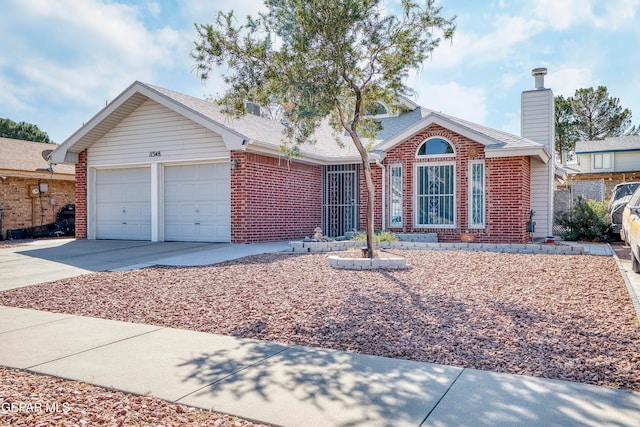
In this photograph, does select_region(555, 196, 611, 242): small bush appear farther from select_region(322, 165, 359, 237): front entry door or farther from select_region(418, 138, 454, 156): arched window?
select_region(322, 165, 359, 237): front entry door

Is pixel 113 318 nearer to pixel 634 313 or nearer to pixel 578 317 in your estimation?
pixel 578 317

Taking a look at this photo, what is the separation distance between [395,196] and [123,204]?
28.1 feet

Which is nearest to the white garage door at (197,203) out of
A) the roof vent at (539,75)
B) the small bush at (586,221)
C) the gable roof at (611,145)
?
the roof vent at (539,75)

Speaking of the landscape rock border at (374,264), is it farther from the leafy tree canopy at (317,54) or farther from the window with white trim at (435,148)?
the window with white trim at (435,148)

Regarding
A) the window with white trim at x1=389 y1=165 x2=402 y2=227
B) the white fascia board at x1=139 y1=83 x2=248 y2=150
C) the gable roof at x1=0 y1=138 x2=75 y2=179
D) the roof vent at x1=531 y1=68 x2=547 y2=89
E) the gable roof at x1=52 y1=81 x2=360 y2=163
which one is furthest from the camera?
the gable roof at x1=0 y1=138 x2=75 y2=179

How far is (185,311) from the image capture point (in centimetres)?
564

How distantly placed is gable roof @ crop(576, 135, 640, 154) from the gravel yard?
27.9m

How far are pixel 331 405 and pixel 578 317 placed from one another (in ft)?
10.8

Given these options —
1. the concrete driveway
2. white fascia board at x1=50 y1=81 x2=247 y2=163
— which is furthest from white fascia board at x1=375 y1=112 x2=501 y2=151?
the concrete driveway

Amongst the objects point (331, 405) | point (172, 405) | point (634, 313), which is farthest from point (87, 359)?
point (634, 313)

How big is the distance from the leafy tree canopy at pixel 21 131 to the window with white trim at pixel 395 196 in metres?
35.8

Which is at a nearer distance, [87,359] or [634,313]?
[87,359]

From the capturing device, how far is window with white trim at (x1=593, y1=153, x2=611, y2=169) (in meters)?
32.6

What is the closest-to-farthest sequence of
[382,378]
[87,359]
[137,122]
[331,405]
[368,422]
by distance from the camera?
[368,422]
[331,405]
[382,378]
[87,359]
[137,122]
